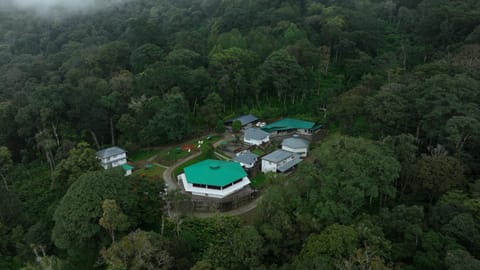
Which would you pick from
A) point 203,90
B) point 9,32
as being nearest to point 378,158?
point 203,90

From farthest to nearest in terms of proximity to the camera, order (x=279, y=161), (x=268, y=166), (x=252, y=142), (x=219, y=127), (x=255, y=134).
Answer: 1. (x=219, y=127)
2. (x=255, y=134)
3. (x=252, y=142)
4. (x=268, y=166)
5. (x=279, y=161)

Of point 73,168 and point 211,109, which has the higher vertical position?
point 211,109

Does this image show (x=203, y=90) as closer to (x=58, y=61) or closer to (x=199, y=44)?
(x=199, y=44)

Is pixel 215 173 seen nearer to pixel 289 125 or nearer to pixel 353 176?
pixel 353 176

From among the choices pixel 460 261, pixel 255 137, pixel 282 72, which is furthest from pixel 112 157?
pixel 460 261

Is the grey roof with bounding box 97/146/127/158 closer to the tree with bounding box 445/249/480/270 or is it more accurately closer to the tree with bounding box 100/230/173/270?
the tree with bounding box 100/230/173/270

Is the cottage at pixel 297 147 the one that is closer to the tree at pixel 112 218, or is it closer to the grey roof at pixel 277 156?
the grey roof at pixel 277 156
